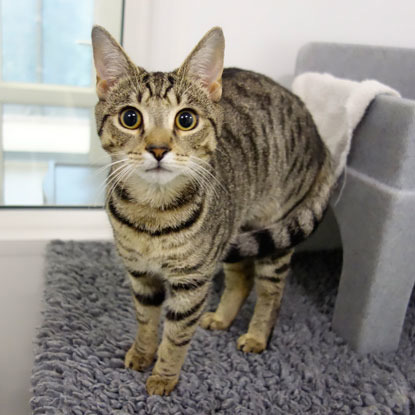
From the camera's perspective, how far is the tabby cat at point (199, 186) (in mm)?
890

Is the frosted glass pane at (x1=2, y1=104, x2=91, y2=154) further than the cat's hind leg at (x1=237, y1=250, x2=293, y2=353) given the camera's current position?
Yes

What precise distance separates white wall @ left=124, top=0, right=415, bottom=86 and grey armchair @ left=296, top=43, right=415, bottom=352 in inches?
20.7

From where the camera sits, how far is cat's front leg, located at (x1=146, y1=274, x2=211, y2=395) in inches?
39.8

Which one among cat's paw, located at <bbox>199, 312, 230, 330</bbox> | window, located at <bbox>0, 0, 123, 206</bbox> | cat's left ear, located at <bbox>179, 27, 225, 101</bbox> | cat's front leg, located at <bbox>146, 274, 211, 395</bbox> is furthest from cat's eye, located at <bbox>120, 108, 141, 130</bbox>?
window, located at <bbox>0, 0, 123, 206</bbox>

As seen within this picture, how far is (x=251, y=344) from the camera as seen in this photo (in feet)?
4.14

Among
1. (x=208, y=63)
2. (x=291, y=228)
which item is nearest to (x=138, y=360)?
(x=291, y=228)

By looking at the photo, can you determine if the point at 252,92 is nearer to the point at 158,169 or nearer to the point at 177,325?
the point at 158,169

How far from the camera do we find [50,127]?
169cm

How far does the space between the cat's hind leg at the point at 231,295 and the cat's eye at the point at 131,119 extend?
60 centimetres

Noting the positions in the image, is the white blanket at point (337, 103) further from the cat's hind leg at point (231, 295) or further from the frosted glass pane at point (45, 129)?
the frosted glass pane at point (45, 129)

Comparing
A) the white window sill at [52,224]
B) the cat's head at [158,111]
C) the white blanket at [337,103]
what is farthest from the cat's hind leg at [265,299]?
the white window sill at [52,224]

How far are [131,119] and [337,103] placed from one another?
683 millimetres

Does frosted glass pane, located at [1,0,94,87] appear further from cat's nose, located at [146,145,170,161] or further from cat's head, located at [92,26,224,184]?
cat's nose, located at [146,145,170,161]

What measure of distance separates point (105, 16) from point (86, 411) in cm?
119
